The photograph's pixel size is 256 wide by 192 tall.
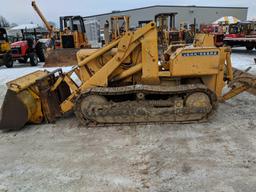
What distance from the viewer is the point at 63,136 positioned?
4586mm

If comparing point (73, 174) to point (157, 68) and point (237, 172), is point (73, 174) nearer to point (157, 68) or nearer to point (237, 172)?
point (237, 172)

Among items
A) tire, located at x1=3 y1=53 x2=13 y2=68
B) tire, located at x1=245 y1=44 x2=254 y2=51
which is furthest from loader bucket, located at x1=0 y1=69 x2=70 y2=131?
tire, located at x1=245 y1=44 x2=254 y2=51

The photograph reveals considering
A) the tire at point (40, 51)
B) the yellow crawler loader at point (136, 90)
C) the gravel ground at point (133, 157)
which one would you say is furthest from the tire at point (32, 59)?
the gravel ground at point (133, 157)

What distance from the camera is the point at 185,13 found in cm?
4559

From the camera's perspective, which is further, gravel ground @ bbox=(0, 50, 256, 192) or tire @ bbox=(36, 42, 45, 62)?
tire @ bbox=(36, 42, 45, 62)

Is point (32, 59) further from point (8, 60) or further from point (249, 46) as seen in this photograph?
point (249, 46)

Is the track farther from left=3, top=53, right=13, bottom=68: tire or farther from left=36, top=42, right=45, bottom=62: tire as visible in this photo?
left=36, top=42, right=45, bottom=62: tire

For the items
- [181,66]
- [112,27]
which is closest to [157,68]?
[181,66]

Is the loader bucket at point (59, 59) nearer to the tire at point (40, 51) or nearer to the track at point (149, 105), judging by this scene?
the tire at point (40, 51)

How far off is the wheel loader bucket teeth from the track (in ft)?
3.22

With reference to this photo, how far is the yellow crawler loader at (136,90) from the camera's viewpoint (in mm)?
4707

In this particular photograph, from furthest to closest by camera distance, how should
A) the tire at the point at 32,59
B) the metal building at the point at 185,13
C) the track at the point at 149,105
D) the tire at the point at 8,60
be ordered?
1. the metal building at the point at 185,13
2. the tire at the point at 32,59
3. the tire at the point at 8,60
4. the track at the point at 149,105

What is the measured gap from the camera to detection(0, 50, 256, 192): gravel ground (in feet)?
10.2

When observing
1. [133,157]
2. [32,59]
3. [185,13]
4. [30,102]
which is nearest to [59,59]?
[32,59]
